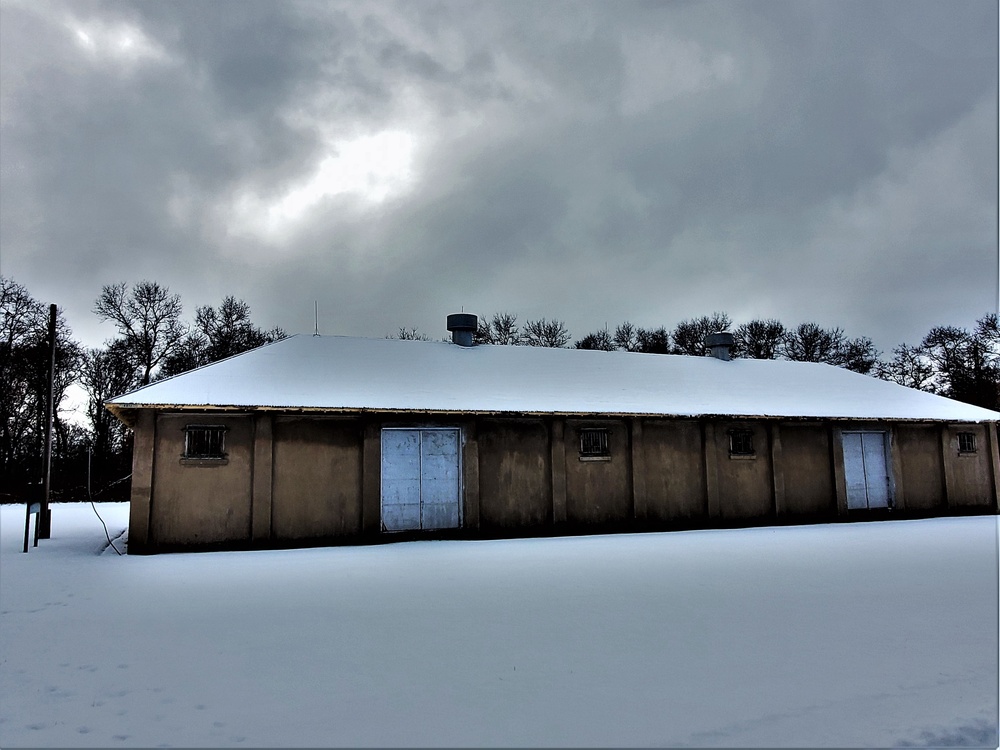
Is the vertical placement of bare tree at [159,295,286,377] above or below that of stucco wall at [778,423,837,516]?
above

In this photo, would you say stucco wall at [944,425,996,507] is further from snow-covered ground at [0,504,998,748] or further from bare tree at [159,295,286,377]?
bare tree at [159,295,286,377]

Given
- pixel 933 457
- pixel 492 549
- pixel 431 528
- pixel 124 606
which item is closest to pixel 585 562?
pixel 492 549

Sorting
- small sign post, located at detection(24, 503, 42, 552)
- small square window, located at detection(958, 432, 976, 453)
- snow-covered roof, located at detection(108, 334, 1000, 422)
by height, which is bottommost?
small sign post, located at detection(24, 503, 42, 552)

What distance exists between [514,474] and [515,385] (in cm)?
262

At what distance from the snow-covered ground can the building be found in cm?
288

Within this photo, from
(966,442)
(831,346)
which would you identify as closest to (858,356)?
(831,346)

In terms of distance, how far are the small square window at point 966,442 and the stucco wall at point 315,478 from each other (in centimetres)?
1838

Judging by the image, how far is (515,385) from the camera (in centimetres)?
1703

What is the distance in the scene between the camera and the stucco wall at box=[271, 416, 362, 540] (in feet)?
45.0

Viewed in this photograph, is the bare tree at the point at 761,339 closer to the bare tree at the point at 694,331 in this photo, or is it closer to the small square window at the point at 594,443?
the bare tree at the point at 694,331

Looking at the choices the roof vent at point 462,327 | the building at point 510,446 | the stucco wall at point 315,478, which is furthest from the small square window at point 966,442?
the stucco wall at point 315,478

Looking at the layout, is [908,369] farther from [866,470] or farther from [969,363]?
[866,470]

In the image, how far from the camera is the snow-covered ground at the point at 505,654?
4.06m

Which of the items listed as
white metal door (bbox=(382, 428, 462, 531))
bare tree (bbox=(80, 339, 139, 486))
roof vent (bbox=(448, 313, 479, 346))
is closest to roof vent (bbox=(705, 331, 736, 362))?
roof vent (bbox=(448, 313, 479, 346))
